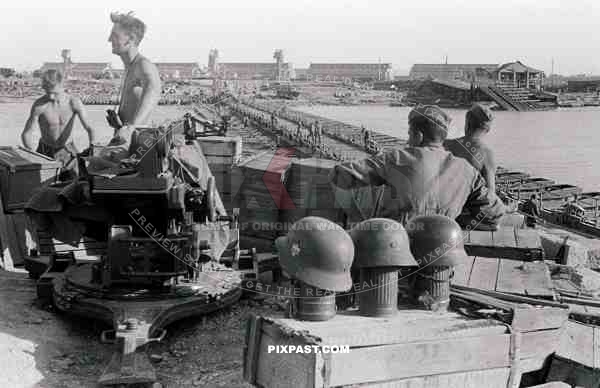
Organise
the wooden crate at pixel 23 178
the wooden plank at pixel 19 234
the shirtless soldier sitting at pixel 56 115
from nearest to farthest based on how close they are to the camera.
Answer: the wooden crate at pixel 23 178 → the wooden plank at pixel 19 234 → the shirtless soldier sitting at pixel 56 115

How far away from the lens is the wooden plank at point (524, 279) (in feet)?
19.6

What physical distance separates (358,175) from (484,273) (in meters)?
1.39

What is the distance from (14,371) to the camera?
6055 millimetres

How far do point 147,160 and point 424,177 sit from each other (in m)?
2.79

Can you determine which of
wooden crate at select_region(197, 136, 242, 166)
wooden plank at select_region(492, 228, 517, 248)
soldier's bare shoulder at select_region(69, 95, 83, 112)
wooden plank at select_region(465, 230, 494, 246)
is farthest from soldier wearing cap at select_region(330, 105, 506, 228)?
wooden crate at select_region(197, 136, 242, 166)

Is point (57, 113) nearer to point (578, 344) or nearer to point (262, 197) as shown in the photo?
point (262, 197)

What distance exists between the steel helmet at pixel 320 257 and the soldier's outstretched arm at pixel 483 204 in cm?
204

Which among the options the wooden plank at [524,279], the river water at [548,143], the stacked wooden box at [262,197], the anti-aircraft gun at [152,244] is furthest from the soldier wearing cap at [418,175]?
the river water at [548,143]

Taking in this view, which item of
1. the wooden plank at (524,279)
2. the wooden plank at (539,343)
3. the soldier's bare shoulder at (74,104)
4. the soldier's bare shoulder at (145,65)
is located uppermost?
the soldier's bare shoulder at (145,65)

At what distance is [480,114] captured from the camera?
7617mm

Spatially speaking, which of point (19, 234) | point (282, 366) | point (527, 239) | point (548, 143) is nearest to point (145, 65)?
point (19, 234)

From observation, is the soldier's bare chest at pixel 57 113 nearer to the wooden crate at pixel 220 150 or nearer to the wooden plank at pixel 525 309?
the wooden crate at pixel 220 150

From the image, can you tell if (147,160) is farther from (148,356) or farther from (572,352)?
(572,352)

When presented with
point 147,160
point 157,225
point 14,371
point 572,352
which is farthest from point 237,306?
point 572,352
